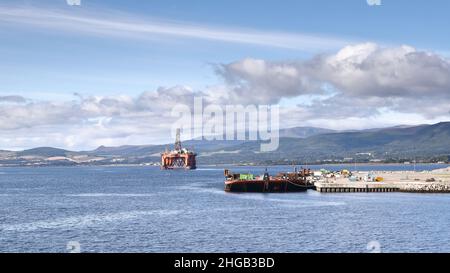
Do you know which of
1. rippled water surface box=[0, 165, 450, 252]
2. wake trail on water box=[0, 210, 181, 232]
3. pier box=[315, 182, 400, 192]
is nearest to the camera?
rippled water surface box=[0, 165, 450, 252]

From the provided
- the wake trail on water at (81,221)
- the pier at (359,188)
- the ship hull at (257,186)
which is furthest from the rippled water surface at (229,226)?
the ship hull at (257,186)

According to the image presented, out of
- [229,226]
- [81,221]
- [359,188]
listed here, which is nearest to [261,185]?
[359,188]

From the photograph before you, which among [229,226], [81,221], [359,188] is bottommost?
[81,221]

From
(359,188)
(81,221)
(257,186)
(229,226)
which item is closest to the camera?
(229,226)

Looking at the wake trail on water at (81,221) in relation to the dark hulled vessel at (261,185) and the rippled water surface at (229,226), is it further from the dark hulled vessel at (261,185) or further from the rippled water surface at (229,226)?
the dark hulled vessel at (261,185)

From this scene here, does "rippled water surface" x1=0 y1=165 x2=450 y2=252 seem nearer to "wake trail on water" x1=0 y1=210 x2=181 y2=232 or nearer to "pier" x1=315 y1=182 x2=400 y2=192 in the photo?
"wake trail on water" x1=0 y1=210 x2=181 y2=232

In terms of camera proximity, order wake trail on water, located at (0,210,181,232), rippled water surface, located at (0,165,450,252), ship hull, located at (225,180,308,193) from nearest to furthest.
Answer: rippled water surface, located at (0,165,450,252)
wake trail on water, located at (0,210,181,232)
ship hull, located at (225,180,308,193)

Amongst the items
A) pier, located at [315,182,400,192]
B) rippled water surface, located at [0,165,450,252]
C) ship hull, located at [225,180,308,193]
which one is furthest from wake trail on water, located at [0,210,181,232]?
pier, located at [315,182,400,192]

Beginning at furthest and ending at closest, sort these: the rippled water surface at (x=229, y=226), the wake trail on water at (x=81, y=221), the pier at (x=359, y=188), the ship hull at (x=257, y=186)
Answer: the ship hull at (x=257, y=186)
the pier at (x=359, y=188)
the wake trail on water at (x=81, y=221)
the rippled water surface at (x=229, y=226)

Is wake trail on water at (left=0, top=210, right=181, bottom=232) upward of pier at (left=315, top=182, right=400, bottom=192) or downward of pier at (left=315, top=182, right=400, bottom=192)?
downward

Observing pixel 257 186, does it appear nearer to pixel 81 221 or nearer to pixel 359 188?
pixel 359 188
